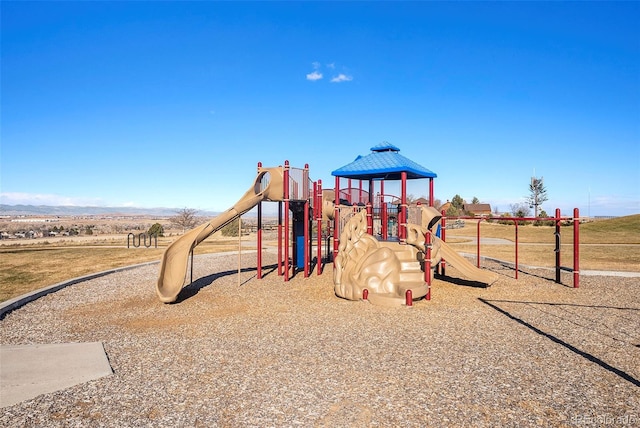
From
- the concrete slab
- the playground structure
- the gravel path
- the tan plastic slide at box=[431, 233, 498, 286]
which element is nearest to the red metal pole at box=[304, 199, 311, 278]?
the playground structure

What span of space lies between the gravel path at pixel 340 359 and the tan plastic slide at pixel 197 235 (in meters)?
0.57

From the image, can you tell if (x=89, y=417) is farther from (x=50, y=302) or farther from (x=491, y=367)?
(x=50, y=302)

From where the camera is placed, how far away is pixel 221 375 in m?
5.77

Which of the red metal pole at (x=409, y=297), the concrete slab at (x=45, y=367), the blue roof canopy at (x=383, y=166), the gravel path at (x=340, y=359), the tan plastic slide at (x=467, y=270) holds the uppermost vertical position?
the blue roof canopy at (x=383, y=166)

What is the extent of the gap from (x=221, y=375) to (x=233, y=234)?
37780 millimetres

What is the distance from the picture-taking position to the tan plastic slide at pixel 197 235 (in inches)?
416

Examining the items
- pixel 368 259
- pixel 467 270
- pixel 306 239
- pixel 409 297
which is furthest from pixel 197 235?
pixel 467 270

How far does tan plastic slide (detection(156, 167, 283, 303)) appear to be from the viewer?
416 inches

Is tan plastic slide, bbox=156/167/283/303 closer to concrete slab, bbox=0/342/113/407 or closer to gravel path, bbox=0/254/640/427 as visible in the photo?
gravel path, bbox=0/254/640/427

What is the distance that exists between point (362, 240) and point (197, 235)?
4647 mm

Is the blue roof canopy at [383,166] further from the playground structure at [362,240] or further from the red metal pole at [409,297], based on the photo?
the red metal pole at [409,297]

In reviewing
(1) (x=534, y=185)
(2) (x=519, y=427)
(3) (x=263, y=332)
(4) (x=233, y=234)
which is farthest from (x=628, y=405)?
(1) (x=534, y=185)

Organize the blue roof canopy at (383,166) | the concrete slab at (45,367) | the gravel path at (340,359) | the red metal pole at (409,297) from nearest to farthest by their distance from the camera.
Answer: the gravel path at (340,359) < the concrete slab at (45,367) < the red metal pole at (409,297) < the blue roof canopy at (383,166)

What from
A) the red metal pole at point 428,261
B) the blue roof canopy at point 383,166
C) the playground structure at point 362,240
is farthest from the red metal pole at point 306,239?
the red metal pole at point 428,261
